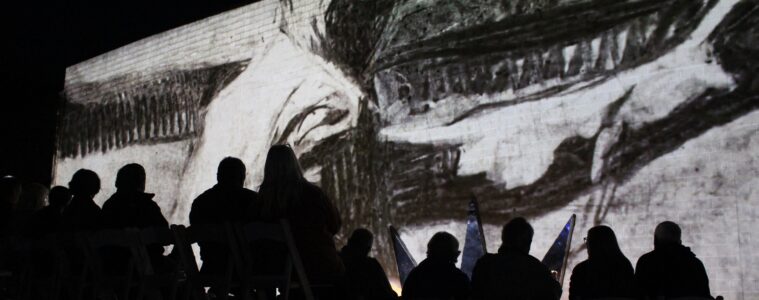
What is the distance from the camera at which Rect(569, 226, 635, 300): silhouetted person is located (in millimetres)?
3555

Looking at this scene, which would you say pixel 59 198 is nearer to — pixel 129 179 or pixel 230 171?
pixel 129 179

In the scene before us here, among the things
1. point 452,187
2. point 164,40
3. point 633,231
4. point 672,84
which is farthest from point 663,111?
point 164,40

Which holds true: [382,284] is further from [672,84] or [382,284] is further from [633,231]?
[672,84]

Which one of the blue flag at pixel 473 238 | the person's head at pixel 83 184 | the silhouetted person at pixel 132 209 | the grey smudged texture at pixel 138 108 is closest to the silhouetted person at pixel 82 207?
the person's head at pixel 83 184

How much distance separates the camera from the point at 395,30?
633 centimetres

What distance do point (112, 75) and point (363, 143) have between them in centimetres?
392

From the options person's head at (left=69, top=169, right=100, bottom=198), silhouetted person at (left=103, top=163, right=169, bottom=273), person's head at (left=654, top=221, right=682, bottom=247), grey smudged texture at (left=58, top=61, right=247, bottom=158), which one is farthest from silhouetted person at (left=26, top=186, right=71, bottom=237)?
grey smudged texture at (left=58, top=61, right=247, bottom=158)

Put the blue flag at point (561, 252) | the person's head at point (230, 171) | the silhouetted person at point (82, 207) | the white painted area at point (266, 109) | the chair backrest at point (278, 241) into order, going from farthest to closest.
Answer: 1. the white painted area at point (266, 109)
2. the blue flag at point (561, 252)
3. the silhouetted person at point (82, 207)
4. the person's head at point (230, 171)
5. the chair backrest at point (278, 241)

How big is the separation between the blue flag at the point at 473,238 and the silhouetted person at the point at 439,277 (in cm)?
193

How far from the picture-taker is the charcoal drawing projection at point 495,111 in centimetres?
479

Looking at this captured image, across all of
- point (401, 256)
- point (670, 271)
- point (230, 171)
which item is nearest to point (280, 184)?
point (230, 171)

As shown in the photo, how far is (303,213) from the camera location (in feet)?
12.5

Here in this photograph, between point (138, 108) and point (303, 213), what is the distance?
537 centimetres

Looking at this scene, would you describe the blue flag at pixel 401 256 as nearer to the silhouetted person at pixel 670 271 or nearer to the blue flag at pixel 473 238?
the blue flag at pixel 473 238
